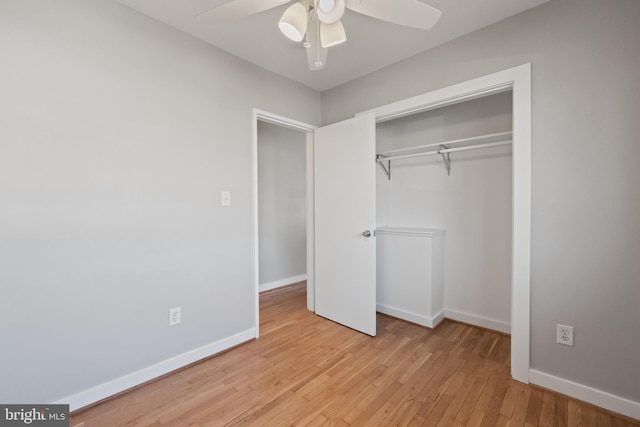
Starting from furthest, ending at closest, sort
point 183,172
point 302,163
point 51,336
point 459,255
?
1. point 302,163
2. point 459,255
3. point 183,172
4. point 51,336

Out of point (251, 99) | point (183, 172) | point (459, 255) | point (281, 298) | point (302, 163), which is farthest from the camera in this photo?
point (302, 163)

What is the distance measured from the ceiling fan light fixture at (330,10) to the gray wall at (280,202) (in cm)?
274

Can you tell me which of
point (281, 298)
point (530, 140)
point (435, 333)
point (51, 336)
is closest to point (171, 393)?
point (51, 336)

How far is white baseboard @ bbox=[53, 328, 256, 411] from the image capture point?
162cm

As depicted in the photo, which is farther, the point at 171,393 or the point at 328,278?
the point at 328,278

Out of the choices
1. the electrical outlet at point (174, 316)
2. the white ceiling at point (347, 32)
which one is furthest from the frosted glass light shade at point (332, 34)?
the electrical outlet at point (174, 316)

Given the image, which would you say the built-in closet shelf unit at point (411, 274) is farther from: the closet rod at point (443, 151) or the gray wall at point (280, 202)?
the gray wall at point (280, 202)

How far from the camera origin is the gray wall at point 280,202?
13.1 feet

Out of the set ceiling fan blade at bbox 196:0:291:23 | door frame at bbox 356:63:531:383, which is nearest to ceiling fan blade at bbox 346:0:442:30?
ceiling fan blade at bbox 196:0:291:23

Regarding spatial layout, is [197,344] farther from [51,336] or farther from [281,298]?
[281,298]

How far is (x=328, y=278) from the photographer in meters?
2.89

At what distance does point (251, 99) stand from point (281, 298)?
242 cm

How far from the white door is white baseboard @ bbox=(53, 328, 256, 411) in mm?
934

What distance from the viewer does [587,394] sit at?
64.7 inches
